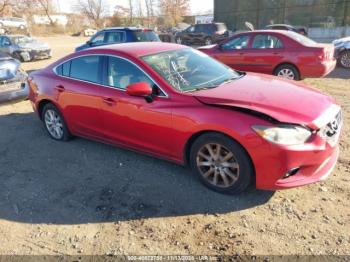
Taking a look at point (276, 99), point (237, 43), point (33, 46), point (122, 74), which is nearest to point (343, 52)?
point (237, 43)

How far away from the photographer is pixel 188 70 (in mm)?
3998

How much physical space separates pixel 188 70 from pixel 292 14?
20836mm

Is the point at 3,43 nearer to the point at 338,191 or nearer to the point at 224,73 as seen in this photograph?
the point at 224,73

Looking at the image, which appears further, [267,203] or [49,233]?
[267,203]

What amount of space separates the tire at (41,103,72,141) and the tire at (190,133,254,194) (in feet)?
8.04

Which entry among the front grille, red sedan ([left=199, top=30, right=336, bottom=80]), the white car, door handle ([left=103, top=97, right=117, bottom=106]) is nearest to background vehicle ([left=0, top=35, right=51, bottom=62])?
red sedan ([left=199, top=30, right=336, bottom=80])

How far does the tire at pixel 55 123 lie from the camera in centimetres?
498

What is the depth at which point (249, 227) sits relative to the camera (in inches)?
116

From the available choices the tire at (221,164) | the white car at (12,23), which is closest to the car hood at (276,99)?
the tire at (221,164)

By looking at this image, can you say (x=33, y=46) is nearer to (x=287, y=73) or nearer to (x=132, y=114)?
(x=287, y=73)

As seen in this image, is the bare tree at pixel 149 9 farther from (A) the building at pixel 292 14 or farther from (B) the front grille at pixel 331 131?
(B) the front grille at pixel 331 131

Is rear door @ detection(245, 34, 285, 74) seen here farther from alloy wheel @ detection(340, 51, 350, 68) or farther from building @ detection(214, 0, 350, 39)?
building @ detection(214, 0, 350, 39)

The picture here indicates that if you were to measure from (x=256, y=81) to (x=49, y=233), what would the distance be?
2.94 metres

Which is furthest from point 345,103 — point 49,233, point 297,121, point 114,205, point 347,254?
point 49,233
